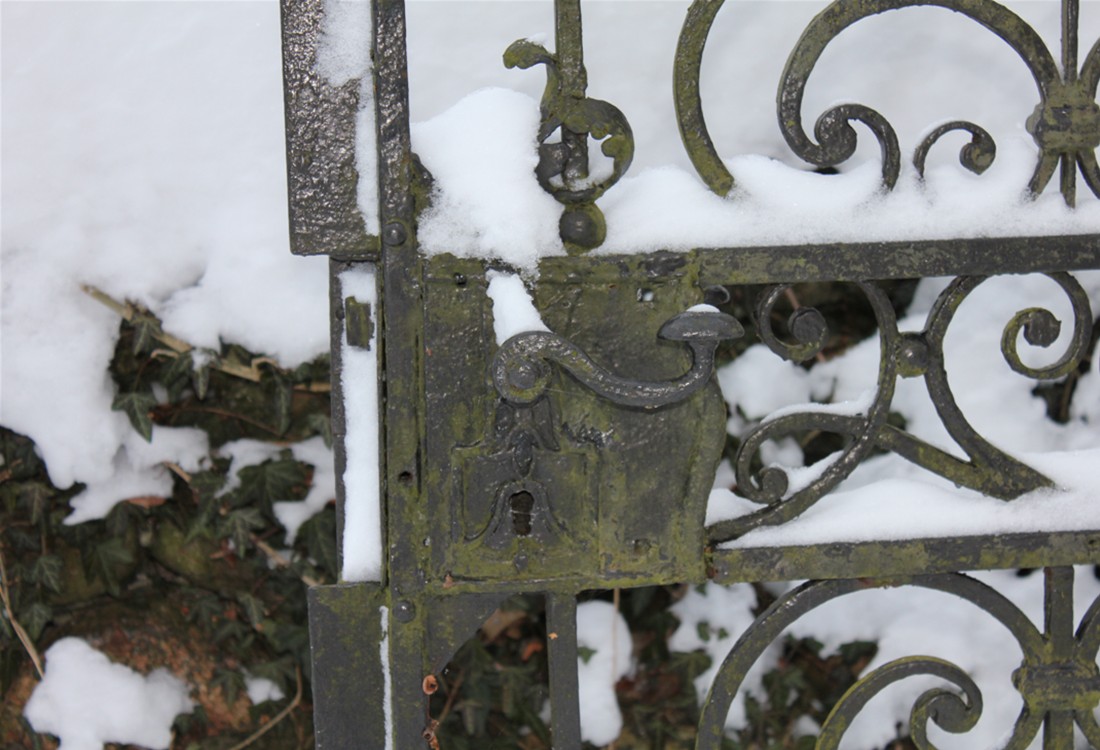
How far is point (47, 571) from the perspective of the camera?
1234 millimetres

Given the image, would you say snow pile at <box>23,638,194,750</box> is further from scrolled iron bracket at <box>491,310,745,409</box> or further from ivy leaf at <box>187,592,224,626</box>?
scrolled iron bracket at <box>491,310,745,409</box>

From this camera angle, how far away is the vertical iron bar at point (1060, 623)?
94 centimetres

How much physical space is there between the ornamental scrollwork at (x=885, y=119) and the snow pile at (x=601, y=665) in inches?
27.8

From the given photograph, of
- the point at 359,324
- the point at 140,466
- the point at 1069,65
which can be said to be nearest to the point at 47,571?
the point at 140,466

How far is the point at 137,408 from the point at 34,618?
0.28 metres

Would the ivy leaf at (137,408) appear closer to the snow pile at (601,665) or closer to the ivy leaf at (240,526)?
the ivy leaf at (240,526)

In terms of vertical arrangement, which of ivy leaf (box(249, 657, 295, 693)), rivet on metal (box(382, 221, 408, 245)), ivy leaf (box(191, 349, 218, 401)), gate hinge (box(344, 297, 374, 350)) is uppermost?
rivet on metal (box(382, 221, 408, 245))

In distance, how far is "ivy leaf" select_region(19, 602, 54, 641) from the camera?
1.24 m

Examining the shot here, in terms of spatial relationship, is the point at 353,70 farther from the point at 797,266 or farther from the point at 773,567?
the point at 773,567

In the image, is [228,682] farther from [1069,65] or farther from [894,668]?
[1069,65]

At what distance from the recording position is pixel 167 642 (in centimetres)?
128

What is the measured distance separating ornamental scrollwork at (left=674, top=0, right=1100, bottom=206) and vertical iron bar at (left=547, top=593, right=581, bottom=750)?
368mm

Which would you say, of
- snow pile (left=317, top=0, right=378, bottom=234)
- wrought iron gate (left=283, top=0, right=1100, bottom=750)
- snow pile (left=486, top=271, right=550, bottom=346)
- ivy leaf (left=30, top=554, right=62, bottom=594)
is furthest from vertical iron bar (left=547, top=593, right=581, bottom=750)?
ivy leaf (left=30, top=554, right=62, bottom=594)

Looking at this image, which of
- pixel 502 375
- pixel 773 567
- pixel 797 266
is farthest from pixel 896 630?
pixel 502 375
